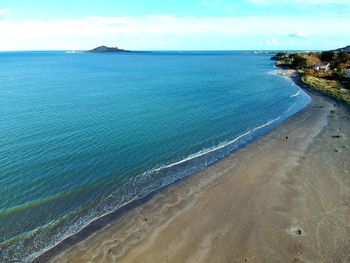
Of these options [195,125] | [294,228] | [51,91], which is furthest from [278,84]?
[294,228]

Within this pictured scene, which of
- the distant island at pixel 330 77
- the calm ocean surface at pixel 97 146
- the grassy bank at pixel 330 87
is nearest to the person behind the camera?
the calm ocean surface at pixel 97 146

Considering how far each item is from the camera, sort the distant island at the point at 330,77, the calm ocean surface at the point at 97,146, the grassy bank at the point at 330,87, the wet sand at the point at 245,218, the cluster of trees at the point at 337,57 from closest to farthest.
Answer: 1. the wet sand at the point at 245,218
2. the calm ocean surface at the point at 97,146
3. the grassy bank at the point at 330,87
4. the distant island at the point at 330,77
5. the cluster of trees at the point at 337,57

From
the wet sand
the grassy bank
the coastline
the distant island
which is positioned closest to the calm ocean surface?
the coastline

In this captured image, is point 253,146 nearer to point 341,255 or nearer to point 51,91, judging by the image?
point 341,255

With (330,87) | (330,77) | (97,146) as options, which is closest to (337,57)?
(330,77)

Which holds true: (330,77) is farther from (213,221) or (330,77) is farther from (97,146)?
(213,221)

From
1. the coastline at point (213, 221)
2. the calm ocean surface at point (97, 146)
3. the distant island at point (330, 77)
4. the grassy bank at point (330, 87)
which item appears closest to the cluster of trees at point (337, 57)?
the distant island at point (330, 77)

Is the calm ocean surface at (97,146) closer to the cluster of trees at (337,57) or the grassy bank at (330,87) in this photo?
the grassy bank at (330,87)
